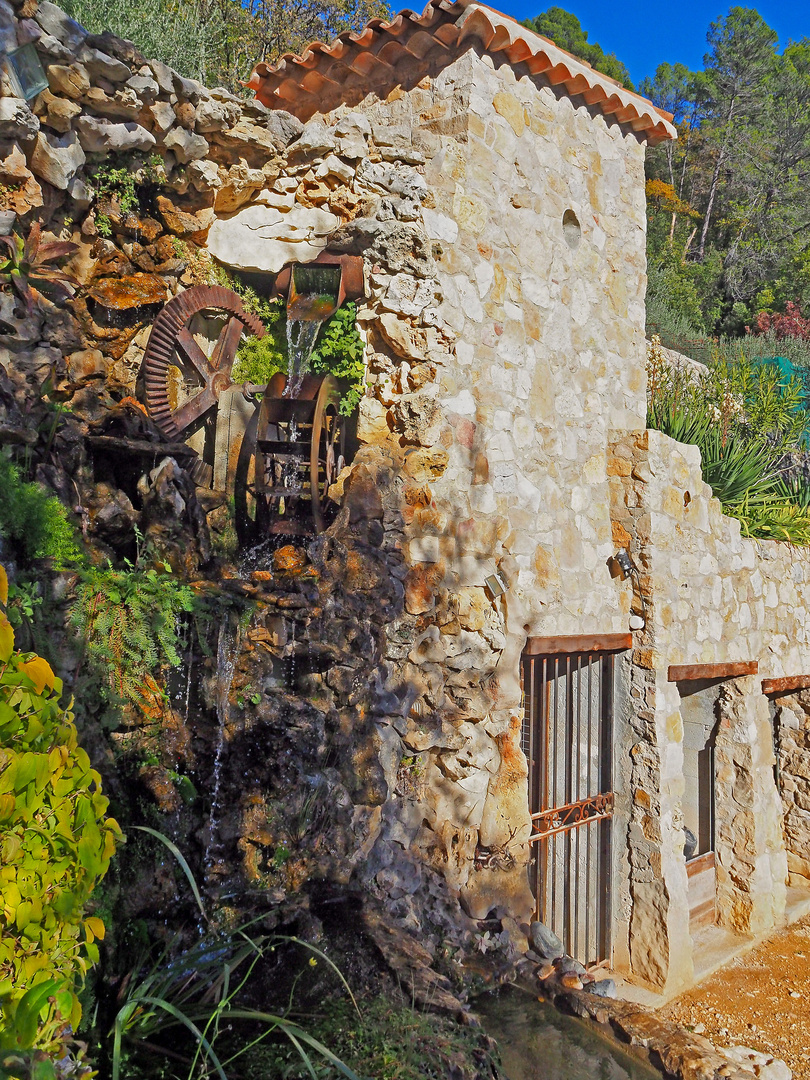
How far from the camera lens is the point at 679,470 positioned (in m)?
6.41

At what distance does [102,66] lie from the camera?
176 inches

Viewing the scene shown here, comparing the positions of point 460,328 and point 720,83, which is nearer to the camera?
point 460,328

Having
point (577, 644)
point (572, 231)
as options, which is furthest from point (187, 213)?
point (577, 644)

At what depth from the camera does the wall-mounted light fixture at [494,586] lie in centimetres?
501

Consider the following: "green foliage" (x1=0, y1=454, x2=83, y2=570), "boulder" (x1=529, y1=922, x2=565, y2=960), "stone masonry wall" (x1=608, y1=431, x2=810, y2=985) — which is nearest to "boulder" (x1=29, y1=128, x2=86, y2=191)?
"green foliage" (x1=0, y1=454, x2=83, y2=570)

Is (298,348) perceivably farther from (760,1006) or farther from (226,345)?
(760,1006)

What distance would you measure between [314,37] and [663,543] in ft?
34.8

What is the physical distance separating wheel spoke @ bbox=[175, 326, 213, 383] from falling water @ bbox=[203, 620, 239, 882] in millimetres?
2301

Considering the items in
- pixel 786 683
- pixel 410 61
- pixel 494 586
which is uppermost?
pixel 410 61

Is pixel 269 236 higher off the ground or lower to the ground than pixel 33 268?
higher

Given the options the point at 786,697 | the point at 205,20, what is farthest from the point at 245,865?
the point at 205,20

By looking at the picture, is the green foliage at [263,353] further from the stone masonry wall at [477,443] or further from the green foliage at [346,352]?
the stone masonry wall at [477,443]

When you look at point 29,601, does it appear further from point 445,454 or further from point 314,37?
point 314,37

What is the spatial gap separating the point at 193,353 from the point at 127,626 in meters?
2.55
